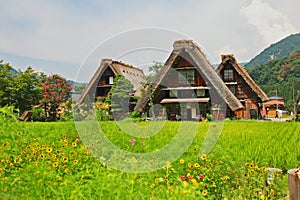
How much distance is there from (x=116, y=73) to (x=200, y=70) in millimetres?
4649

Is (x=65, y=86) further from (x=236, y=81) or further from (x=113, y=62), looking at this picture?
(x=236, y=81)

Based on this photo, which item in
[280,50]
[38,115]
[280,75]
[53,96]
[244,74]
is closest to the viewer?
[38,115]

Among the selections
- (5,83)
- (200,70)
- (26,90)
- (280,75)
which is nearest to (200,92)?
(200,70)

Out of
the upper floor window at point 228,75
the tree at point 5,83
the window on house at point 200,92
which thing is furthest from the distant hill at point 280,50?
the tree at point 5,83

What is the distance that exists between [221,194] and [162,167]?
0.73m

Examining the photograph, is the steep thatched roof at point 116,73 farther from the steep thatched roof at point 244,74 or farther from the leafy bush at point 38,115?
the steep thatched roof at point 244,74

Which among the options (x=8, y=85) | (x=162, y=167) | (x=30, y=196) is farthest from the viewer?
(x=8, y=85)

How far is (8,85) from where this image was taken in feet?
57.6

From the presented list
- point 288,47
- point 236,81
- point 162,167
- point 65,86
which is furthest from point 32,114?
point 288,47

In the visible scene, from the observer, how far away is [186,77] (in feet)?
54.9

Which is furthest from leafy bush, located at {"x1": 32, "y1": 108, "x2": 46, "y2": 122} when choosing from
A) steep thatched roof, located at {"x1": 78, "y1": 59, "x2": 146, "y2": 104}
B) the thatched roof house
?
the thatched roof house

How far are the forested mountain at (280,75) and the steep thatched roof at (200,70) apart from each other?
30622mm

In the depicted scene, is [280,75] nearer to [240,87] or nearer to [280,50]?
[240,87]

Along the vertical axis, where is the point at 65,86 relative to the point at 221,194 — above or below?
above
